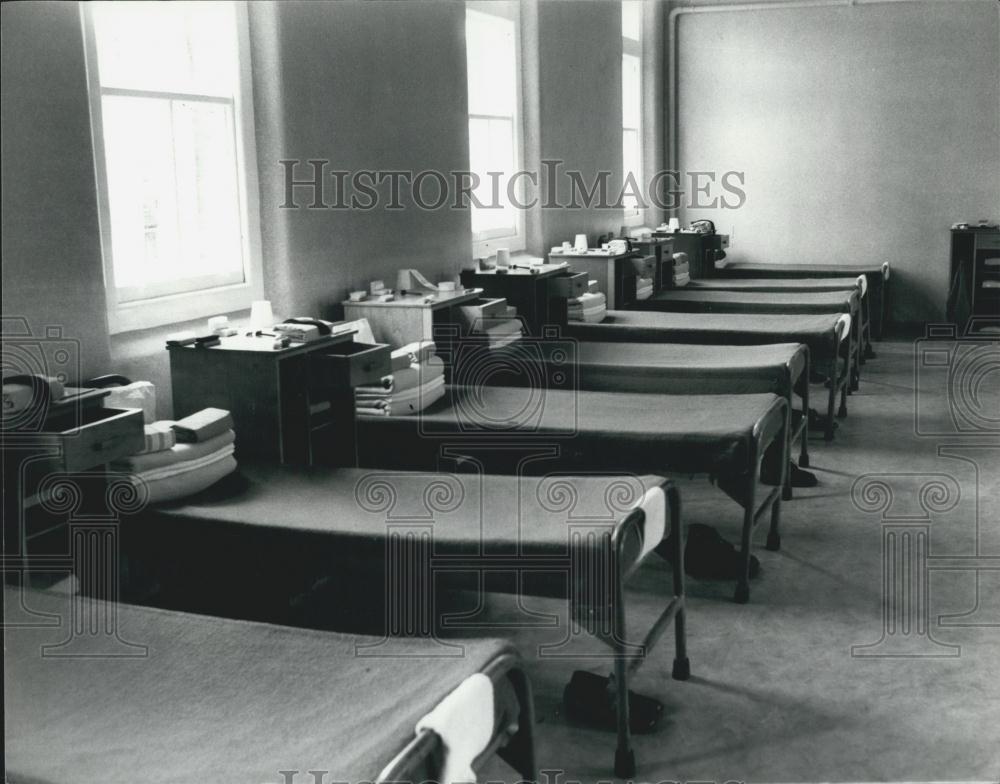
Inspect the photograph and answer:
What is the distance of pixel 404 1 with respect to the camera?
Result: 4.89 meters

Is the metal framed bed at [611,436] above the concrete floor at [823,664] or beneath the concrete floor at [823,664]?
above

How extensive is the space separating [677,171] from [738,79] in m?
0.88

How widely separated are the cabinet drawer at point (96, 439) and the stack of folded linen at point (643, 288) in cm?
446

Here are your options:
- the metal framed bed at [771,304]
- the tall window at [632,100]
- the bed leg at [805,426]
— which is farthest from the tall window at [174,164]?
the tall window at [632,100]

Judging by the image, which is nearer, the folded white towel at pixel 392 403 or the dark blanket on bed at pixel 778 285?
the folded white towel at pixel 392 403

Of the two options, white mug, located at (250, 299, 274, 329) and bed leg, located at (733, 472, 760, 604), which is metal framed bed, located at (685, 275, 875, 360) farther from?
white mug, located at (250, 299, 274, 329)

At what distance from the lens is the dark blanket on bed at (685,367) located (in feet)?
14.8

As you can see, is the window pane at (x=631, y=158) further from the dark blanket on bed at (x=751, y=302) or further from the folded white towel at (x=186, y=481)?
the folded white towel at (x=186, y=481)

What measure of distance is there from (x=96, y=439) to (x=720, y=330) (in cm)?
371

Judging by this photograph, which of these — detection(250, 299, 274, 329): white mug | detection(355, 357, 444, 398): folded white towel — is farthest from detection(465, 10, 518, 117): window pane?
detection(250, 299, 274, 329): white mug

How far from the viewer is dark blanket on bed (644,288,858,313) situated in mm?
6477

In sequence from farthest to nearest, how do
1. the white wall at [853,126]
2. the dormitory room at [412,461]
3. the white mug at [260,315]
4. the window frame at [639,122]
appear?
the white wall at [853,126] → the window frame at [639,122] → the white mug at [260,315] → the dormitory room at [412,461]

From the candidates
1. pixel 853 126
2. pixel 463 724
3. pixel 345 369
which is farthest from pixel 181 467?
pixel 853 126

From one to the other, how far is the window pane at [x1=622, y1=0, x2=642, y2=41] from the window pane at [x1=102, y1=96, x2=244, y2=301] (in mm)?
4904
